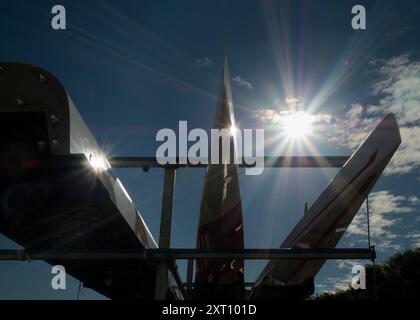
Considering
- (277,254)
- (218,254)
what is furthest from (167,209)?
(277,254)

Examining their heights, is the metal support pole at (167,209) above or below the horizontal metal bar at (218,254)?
above

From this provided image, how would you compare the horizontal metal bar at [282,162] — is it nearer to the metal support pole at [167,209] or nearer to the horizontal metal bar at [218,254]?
the metal support pole at [167,209]

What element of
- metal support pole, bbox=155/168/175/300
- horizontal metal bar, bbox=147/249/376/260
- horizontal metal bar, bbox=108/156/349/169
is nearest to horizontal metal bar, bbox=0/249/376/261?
horizontal metal bar, bbox=147/249/376/260

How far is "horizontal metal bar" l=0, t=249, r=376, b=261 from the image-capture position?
4473 millimetres

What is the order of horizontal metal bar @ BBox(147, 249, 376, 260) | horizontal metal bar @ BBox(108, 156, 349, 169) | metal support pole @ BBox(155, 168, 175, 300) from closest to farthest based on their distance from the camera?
horizontal metal bar @ BBox(147, 249, 376, 260)
metal support pole @ BBox(155, 168, 175, 300)
horizontal metal bar @ BBox(108, 156, 349, 169)

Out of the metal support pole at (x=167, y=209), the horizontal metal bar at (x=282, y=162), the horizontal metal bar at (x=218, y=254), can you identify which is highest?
the horizontal metal bar at (x=282, y=162)

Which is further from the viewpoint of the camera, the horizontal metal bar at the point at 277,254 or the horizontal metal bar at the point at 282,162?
the horizontal metal bar at the point at 282,162

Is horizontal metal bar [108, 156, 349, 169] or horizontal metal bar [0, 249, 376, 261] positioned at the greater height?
horizontal metal bar [108, 156, 349, 169]

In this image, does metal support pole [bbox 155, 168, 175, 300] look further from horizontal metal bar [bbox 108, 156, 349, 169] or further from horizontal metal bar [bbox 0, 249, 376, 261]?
horizontal metal bar [bbox 0, 249, 376, 261]

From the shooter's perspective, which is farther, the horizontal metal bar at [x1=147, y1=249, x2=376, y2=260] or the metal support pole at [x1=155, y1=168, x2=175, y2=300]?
the metal support pole at [x1=155, y1=168, x2=175, y2=300]

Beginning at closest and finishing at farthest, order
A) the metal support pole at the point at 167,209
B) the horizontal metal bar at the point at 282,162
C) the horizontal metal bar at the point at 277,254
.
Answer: the horizontal metal bar at the point at 277,254 < the metal support pole at the point at 167,209 < the horizontal metal bar at the point at 282,162

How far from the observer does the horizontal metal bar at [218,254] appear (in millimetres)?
4473

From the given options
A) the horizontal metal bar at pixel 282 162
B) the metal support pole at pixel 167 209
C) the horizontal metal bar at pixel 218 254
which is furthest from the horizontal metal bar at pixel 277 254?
the horizontal metal bar at pixel 282 162
